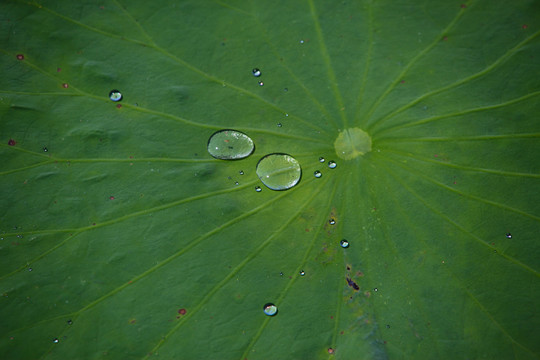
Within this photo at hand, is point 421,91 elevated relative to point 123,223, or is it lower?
elevated

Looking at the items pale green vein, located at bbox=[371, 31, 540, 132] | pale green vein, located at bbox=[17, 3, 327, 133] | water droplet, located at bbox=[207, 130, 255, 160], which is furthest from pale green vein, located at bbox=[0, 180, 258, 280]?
pale green vein, located at bbox=[371, 31, 540, 132]

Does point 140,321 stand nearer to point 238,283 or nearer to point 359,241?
point 238,283

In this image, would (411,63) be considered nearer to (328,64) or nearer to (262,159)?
(328,64)

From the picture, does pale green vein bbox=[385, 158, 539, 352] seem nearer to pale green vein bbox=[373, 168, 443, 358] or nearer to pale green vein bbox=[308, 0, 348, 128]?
pale green vein bbox=[373, 168, 443, 358]

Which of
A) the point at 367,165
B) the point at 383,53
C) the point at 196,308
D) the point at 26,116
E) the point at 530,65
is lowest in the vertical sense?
the point at 196,308

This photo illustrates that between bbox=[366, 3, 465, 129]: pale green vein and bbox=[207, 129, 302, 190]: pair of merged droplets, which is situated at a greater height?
bbox=[366, 3, 465, 129]: pale green vein

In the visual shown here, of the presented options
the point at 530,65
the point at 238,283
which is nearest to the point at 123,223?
the point at 238,283
